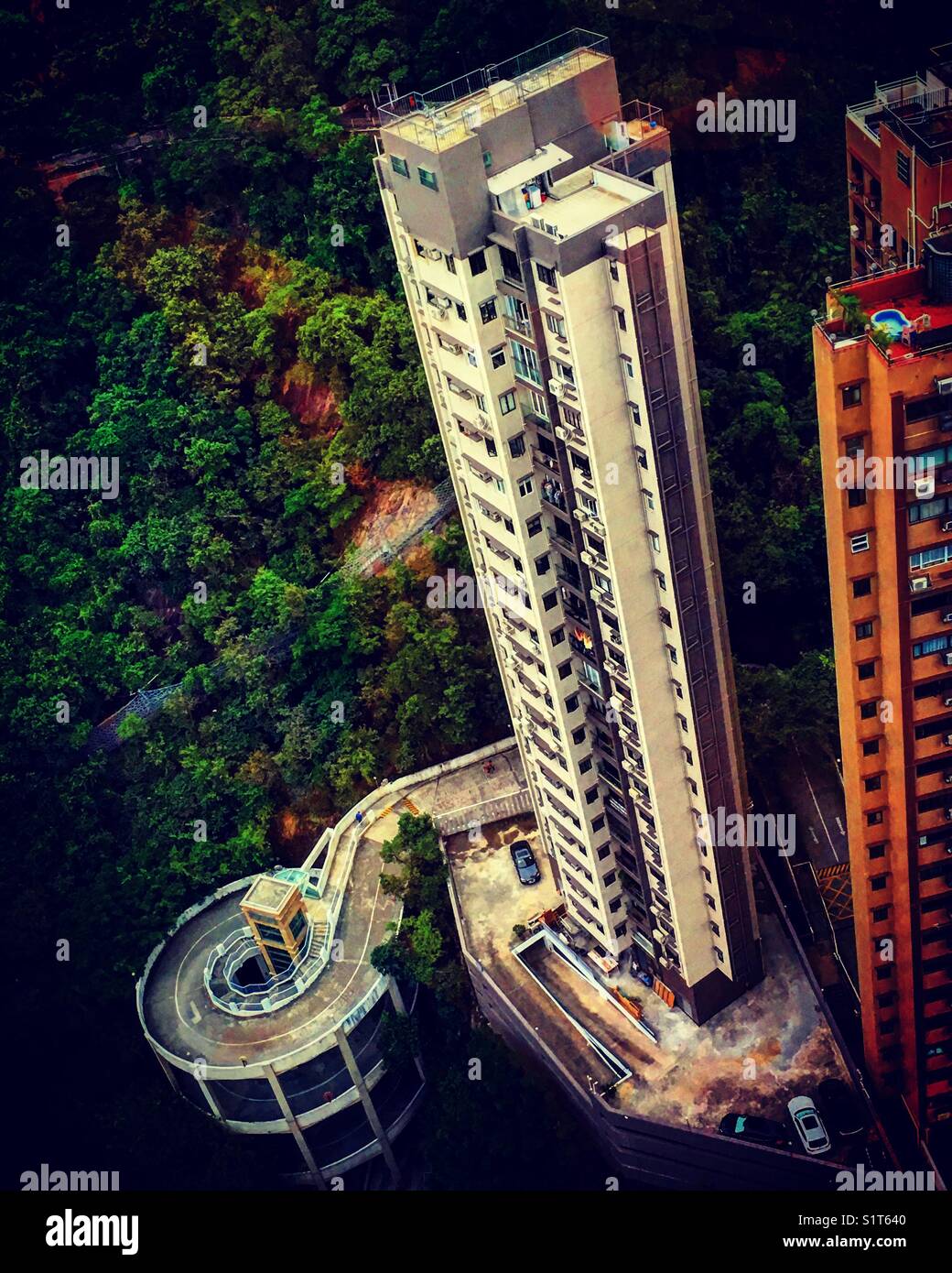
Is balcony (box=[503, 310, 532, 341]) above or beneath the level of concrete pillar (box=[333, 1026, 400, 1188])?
above

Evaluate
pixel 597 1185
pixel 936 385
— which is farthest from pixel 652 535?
pixel 597 1185

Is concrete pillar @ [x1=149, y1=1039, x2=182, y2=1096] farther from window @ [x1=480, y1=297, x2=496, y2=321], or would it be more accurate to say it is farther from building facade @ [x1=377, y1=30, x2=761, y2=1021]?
window @ [x1=480, y1=297, x2=496, y2=321]

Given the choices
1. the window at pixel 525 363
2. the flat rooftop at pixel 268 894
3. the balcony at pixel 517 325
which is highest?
the balcony at pixel 517 325

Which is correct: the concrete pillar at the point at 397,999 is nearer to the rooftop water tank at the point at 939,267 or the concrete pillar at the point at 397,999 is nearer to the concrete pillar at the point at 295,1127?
the concrete pillar at the point at 295,1127

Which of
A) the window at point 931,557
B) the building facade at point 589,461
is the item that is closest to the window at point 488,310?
the building facade at point 589,461

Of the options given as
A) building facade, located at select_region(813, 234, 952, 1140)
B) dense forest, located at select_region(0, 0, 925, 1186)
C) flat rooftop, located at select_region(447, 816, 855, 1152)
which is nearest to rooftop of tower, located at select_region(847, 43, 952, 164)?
building facade, located at select_region(813, 234, 952, 1140)

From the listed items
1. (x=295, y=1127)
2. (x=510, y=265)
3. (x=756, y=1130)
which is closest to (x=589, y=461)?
(x=510, y=265)
